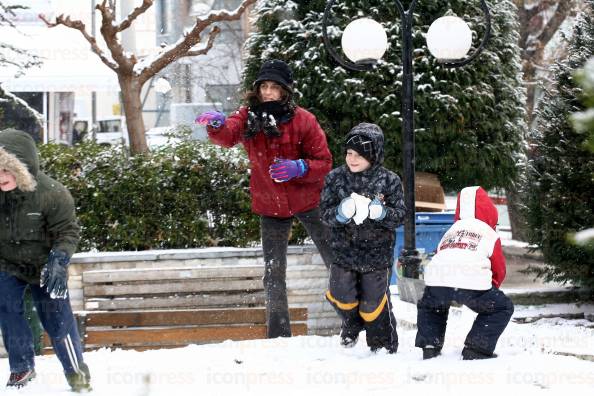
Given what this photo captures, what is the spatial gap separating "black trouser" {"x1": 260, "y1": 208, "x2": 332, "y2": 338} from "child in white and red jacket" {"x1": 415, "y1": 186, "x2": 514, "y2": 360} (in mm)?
1022

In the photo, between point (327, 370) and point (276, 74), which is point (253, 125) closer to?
point (276, 74)

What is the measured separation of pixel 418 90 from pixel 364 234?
5.34 meters

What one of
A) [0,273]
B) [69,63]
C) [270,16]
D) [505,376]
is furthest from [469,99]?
[69,63]

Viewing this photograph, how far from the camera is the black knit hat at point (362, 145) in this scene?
607 cm

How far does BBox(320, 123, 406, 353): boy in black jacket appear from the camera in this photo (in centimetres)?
604

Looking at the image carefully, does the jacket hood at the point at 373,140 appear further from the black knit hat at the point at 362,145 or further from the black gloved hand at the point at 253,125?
the black gloved hand at the point at 253,125

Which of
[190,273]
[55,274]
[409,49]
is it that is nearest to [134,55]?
[190,273]

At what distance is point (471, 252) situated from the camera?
6000 mm

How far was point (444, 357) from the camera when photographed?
6027 mm

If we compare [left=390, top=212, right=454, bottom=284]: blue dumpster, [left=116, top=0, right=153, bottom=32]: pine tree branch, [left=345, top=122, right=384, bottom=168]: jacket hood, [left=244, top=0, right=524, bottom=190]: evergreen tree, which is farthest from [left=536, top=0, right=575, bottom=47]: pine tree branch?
[left=345, top=122, right=384, bottom=168]: jacket hood

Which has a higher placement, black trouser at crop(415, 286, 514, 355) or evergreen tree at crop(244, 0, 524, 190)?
evergreen tree at crop(244, 0, 524, 190)

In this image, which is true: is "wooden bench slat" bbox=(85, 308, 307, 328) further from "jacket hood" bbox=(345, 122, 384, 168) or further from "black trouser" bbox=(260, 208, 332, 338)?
"jacket hood" bbox=(345, 122, 384, 168)

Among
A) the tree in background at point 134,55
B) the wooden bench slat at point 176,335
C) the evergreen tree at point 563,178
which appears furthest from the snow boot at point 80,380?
the tree in background at point 134,55

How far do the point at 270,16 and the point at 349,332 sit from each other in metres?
5.91
